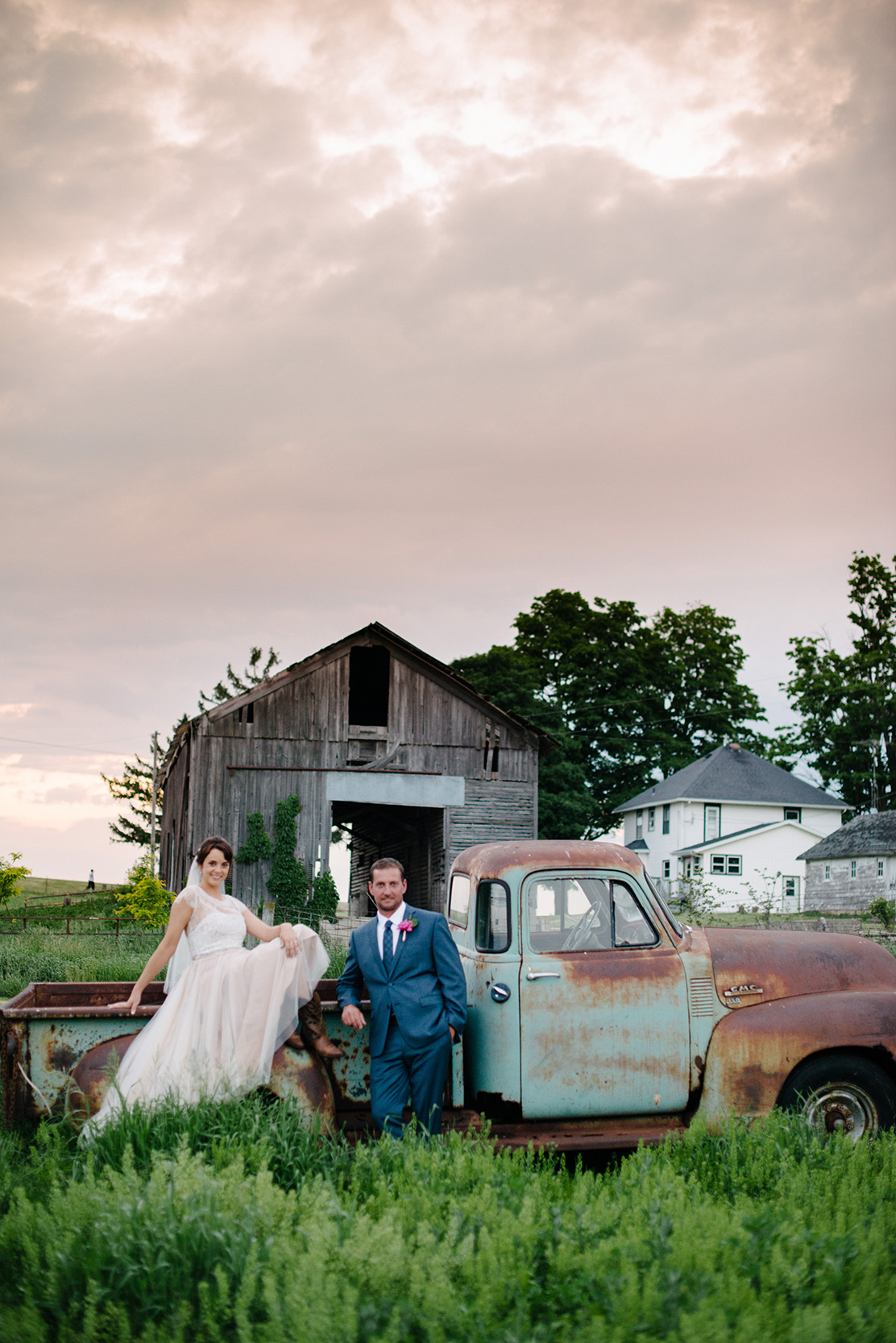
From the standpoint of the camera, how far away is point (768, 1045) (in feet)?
20.5

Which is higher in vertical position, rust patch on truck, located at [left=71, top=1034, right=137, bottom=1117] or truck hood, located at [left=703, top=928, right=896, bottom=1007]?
truck hood, located at [left=703, top=928, right=896, bottom=1007]

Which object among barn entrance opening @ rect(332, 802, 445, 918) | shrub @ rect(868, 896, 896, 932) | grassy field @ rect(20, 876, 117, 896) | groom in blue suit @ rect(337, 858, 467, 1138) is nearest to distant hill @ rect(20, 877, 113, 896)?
grassy field @ rect(20, 876, 117, 896)

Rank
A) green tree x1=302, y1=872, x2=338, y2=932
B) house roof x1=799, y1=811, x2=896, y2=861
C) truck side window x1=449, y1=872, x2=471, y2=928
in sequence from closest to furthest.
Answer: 1. truck side window x1=449, y1=872, x2=471, y2=928
2. green tree x1=302, y1=872, x2=338, y2=932
3. house roof x1=799, y1=811, x2=896, y2=861

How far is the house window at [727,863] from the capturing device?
51531mm

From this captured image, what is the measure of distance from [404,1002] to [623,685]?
5153 cm

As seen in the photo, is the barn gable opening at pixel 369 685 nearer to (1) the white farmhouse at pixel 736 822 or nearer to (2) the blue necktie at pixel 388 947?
(1) the white farmhouse at pixel 736 822

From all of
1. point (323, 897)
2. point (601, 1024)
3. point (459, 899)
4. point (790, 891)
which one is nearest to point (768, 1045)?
point (601, 1024)

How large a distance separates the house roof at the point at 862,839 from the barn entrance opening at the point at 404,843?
20188 millimetres

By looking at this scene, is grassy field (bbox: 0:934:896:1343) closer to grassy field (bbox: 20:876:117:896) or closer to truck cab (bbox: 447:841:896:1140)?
truck cab (bbox: 447:841:896:1140)

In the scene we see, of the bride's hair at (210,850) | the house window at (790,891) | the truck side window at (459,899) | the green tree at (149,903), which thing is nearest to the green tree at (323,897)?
the green tree at (149,903)

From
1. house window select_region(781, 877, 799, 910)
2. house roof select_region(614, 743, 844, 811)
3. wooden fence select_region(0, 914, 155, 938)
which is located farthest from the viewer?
house roof select_region(614, 743, 844, 811)

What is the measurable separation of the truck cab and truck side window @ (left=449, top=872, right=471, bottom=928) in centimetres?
11

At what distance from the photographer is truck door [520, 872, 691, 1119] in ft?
20.0

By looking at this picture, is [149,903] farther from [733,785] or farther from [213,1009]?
[733,785]
